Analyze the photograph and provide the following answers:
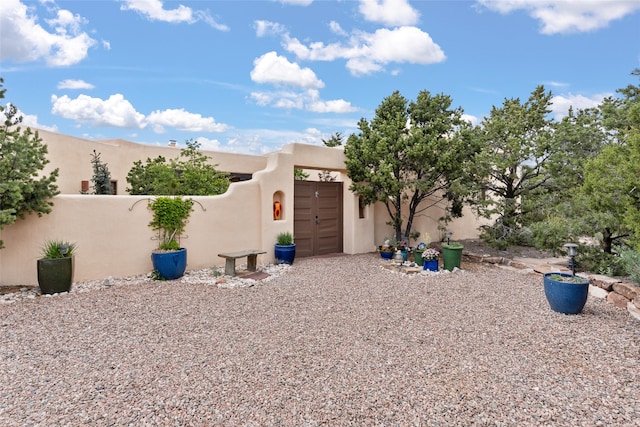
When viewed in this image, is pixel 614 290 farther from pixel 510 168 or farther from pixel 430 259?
pixel 510 168

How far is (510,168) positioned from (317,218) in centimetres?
640

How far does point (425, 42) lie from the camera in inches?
379

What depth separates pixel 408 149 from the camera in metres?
10.0

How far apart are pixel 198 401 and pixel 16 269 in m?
6.19

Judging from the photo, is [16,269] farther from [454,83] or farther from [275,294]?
[454,83]

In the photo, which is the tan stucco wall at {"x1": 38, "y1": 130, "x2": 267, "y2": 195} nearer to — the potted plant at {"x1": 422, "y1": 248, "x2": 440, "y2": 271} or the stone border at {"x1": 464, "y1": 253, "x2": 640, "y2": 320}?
the potted plant at {"x1": 422, "y1": 248, "x2": 440, "y2": 271}

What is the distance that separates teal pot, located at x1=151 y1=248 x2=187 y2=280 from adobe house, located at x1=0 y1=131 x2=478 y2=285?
1.99ft

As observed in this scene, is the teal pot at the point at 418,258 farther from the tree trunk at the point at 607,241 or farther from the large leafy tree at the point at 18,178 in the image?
the large leafy tree at the point at 18,178

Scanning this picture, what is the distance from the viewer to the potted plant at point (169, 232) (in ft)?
25.3

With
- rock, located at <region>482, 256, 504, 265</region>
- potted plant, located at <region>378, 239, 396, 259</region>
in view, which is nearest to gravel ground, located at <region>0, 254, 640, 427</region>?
rock, located at <region>482, 256, 504, 265</region>

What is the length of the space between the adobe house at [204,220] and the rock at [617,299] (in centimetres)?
663

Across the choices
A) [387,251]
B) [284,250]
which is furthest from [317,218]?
[387,251]

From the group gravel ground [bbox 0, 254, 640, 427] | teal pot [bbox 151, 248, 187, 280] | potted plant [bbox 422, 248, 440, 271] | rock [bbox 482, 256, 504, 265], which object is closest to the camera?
gravel ground [bbox 0, 254, 640, 427]

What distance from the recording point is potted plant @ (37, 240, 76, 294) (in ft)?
21.2
